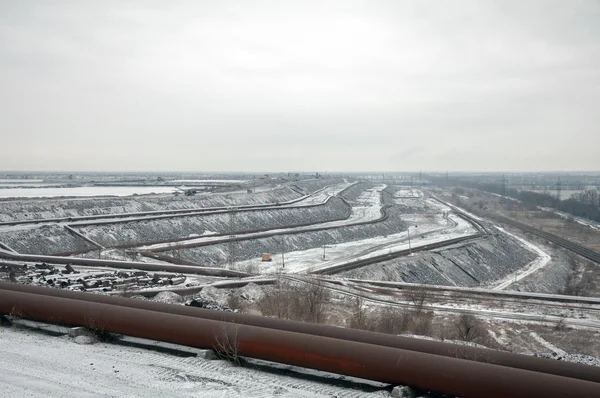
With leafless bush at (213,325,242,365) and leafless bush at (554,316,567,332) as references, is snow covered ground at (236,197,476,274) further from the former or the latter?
leafless bush at (213,325,242,365)

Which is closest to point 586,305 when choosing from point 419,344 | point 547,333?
point 547,333

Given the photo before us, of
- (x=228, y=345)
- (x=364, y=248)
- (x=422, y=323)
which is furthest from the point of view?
(x=364, y=248)

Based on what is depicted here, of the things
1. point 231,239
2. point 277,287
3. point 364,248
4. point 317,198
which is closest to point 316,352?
point 277,287

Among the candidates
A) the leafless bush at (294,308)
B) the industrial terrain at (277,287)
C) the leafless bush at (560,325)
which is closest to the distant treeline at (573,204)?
the industrial terrain at (277,287)

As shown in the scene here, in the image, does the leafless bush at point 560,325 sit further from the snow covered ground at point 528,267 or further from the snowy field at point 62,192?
the snowy field at point 62,192

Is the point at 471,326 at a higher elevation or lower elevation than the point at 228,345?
lower

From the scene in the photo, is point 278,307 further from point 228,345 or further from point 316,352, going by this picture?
point 316,352
